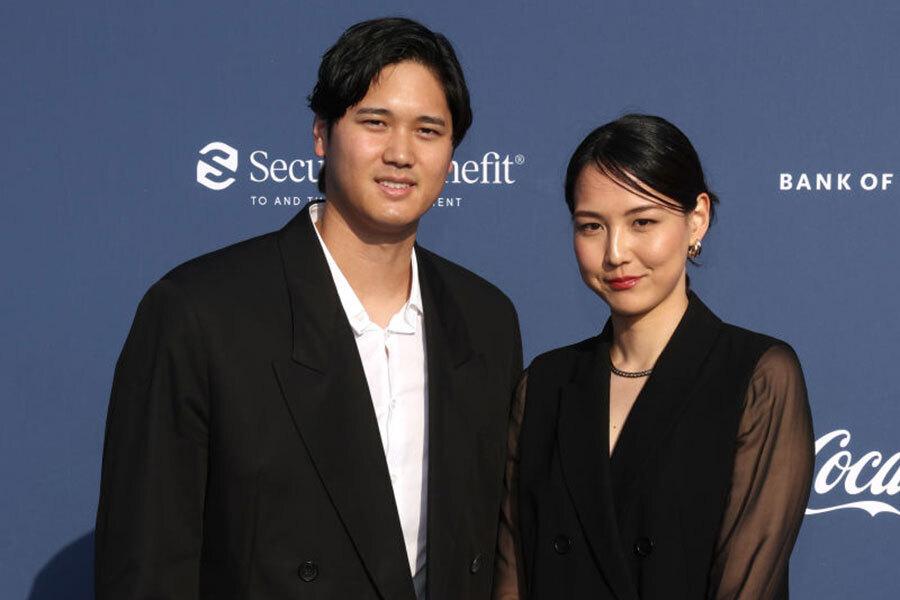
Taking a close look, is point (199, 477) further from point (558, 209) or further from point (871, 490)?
point (871, 490)

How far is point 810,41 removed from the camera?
300 cm

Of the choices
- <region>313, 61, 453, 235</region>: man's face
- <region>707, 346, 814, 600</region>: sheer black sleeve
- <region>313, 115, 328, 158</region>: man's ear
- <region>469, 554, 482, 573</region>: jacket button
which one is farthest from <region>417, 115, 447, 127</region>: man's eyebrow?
<region>469, 554, 482, 573</region>: jacket button

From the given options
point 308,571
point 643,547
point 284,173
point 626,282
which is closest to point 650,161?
point 626,282

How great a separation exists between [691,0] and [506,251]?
3.17ft

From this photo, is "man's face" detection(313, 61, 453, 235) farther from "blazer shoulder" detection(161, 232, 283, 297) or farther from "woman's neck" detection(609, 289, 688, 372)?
"woman's neck" detection(609, 289, 688, 372)

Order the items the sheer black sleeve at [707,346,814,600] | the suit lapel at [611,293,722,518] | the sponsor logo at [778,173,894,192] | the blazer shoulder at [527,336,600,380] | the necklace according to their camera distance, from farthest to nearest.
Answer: the sponsor logo at [778,173,894,192] → the blazer shoulder at [527,336,600,380] → the necklace → the suit lapel at [611,293,722,518] → the sheer black sleeve at [707,346,814,600]

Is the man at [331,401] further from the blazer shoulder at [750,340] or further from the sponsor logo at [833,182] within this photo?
the sponsor logo at [833,182]

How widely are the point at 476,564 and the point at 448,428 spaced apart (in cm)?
27

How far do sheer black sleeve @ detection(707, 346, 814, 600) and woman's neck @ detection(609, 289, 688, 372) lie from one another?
8.2 inches

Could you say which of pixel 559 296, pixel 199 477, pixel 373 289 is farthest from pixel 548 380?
pixel 559 296

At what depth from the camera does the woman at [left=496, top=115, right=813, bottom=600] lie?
1.61 meters

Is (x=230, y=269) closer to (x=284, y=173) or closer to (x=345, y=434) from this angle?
(x=345, y=434)

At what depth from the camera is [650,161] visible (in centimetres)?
171

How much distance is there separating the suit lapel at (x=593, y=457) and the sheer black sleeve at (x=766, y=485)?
0.55 feet
